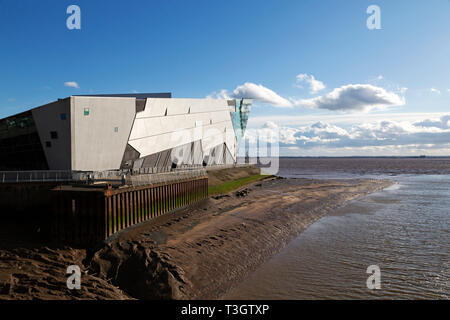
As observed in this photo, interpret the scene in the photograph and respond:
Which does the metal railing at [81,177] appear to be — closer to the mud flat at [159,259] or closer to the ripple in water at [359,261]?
the mud flat at [159,259]

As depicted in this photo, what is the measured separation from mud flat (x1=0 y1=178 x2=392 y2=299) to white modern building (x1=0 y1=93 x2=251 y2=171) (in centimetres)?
906

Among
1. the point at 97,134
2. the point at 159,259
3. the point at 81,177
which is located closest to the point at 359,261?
the point at 159,259

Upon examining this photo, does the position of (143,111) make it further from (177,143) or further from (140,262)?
(140,262)

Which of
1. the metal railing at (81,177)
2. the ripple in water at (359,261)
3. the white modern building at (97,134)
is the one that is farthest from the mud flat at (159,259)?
the white modern building at (97,134)

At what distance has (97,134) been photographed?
26.3 meters

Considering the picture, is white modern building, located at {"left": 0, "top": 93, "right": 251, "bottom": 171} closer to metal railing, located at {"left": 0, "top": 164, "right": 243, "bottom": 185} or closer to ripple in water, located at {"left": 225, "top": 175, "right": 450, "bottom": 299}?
metal railing, located at {"left": 0, "top": 164, "right": 243, "bottom": 185}

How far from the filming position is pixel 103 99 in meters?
26.4

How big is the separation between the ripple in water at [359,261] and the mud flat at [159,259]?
132 cm

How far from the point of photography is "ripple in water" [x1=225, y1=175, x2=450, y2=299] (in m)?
12.4

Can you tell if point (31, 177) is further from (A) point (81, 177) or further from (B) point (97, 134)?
(B) point (97, 134)

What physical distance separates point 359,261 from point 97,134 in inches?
884

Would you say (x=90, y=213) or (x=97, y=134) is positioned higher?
(x=97, y=134)

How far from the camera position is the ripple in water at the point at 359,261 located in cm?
1239
